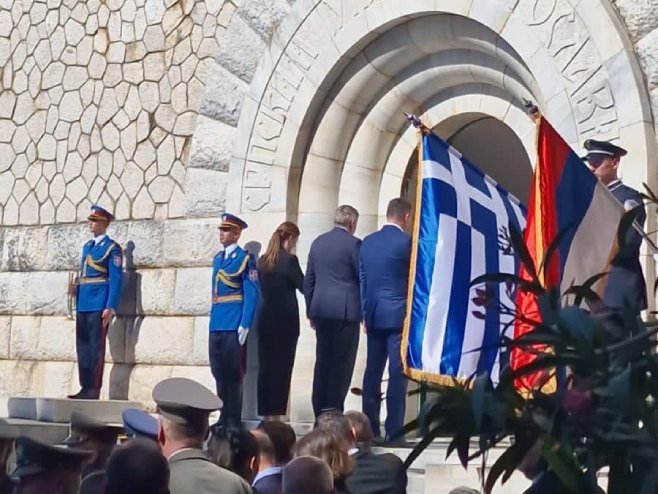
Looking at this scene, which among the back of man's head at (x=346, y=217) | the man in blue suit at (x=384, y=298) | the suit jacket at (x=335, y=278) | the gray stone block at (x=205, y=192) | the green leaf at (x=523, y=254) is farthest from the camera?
the gray stone block at (x=205, y=192)

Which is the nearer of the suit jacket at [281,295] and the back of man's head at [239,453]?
the back of man's head at [239,453]

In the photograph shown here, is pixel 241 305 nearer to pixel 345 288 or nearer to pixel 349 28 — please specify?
pixel 345 288

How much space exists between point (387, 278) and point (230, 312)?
61.7 inches

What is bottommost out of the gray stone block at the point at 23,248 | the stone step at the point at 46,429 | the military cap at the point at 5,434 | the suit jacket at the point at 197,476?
the stone step at the point at 46,429

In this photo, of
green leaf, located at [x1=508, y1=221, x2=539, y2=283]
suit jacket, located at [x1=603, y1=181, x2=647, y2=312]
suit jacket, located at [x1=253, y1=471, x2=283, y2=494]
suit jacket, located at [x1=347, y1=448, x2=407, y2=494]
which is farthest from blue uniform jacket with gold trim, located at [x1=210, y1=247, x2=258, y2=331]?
green leaf, located at [x1=508, y1=221, x2=539, y2=283]

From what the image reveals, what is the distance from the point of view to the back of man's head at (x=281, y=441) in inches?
225

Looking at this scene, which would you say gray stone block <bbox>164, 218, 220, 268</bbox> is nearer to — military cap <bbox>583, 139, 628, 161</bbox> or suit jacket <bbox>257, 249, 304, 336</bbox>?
suit jacket <bbox>257, 249, 304, 336</bbox>

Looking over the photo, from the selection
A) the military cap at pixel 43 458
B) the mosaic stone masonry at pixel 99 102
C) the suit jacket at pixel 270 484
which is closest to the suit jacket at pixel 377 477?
the suit jacket at pixel 270 484

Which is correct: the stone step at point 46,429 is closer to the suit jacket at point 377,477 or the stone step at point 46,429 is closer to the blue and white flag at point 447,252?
the blue and white flag at point 447,252

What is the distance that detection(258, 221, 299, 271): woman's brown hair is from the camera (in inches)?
380

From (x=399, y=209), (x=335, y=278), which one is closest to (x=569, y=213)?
(x=399, y=209)

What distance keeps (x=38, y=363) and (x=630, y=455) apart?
10599 mm

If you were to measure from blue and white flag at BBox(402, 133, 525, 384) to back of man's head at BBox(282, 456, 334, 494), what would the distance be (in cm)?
346

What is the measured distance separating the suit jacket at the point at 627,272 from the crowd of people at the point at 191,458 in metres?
0.49
